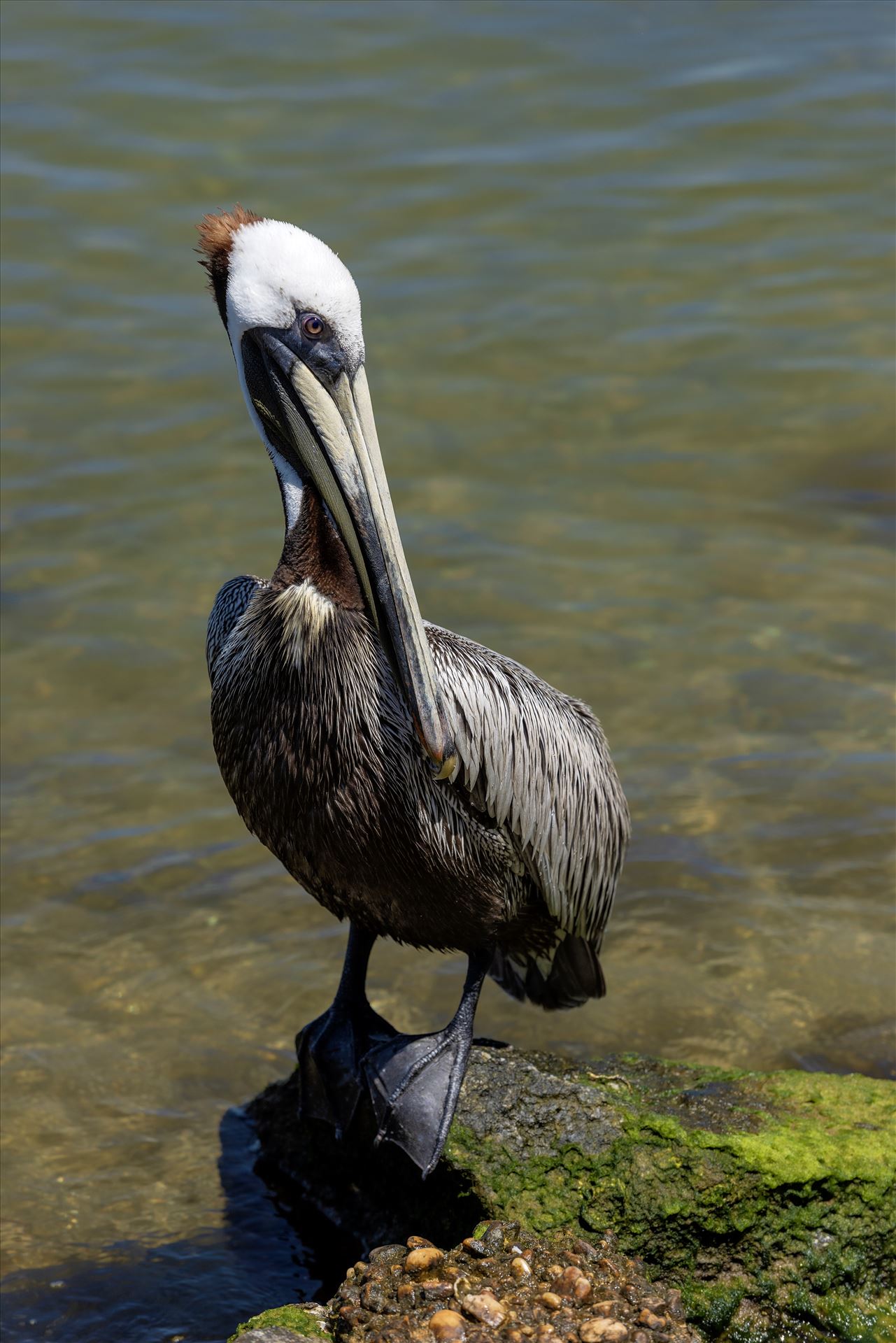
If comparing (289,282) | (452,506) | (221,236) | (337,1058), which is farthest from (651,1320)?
(452,506)

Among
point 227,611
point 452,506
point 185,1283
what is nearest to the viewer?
point 185,1283

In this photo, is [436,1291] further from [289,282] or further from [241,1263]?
[289,282]

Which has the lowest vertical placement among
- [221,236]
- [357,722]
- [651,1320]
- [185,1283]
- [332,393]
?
[185,1283]

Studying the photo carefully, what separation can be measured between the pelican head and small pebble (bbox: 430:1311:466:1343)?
4.02 feet

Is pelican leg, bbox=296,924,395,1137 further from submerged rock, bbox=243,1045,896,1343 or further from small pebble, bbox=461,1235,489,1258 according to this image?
small pebble, bbox=461,1235,489,1258

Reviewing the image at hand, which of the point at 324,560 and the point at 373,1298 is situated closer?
the point at 373,1298

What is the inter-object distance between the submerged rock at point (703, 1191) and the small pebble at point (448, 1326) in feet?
0.89

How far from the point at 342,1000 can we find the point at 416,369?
5.72 meters

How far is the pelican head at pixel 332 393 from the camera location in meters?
3.73

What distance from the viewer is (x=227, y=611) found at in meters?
4.59

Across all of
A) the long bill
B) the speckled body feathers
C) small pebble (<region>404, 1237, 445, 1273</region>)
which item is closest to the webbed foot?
the speckled body feathers

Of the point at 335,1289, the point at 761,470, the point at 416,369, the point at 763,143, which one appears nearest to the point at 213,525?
the point at 416,369

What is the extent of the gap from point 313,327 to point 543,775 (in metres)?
1.41

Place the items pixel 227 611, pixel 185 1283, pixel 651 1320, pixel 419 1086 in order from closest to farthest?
1. pixel 651 1320
2. pixel 419 1086
3. pixel 185 1283
4. pixel 227 611
